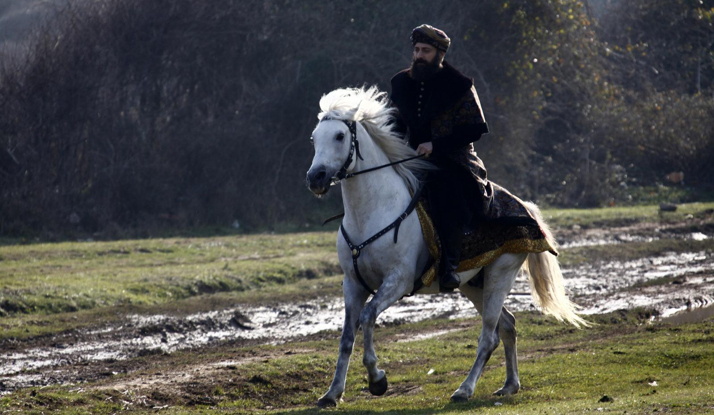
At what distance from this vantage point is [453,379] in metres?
8.80

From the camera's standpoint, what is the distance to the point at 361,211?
738 centimetres

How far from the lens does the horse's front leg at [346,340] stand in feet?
23.3

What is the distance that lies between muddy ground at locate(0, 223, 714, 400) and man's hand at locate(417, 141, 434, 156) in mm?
3016

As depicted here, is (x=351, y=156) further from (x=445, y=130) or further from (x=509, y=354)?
(x=509, y=354)

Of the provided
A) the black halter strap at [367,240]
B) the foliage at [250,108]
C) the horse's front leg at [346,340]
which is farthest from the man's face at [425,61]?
the foliage at [250,108]

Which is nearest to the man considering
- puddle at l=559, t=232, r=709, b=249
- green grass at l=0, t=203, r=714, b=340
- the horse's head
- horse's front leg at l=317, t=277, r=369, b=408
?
horse's front leg at l=317, t=277, r=369, b=408

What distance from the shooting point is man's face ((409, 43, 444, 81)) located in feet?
25.7

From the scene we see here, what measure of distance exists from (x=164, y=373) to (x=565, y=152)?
24691 millimetres

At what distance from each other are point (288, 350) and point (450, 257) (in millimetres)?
3516

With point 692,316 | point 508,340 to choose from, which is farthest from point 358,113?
point 692,316

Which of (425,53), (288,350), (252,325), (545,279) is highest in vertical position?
(425,53)

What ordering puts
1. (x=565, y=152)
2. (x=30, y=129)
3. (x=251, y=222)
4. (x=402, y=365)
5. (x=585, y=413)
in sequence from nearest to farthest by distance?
(x=585, y=413)
(x=402, y=365)
(x=30, y=129)
(x=251, y=222)
(x=565, y=152)

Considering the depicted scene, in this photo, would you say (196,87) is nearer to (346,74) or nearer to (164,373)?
(346,74)

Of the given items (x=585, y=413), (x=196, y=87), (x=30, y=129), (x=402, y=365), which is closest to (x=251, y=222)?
(x=196, y=87)
